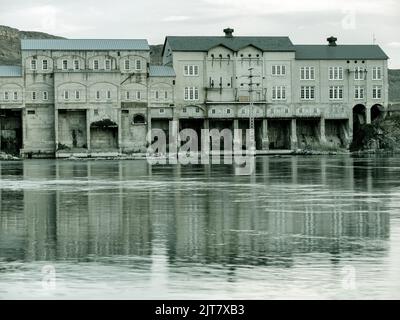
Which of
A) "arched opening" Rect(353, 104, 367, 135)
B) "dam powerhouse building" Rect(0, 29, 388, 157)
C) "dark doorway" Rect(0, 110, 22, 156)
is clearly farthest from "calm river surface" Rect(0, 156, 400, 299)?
"arched opening" Rect(353, 104, 367, 135)

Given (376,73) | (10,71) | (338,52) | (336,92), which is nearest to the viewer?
(10,71)

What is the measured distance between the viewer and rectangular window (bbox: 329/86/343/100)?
110000 mm

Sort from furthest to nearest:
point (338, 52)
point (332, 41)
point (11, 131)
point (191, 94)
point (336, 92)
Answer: point (332, 41)
point (338, 52)
point (336, 92)
point (191, 94)
point (11, 131)

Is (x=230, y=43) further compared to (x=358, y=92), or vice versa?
(x=230, y=43)

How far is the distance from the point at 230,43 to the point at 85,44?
726 inches

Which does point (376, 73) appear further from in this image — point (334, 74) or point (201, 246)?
point (201, 246)

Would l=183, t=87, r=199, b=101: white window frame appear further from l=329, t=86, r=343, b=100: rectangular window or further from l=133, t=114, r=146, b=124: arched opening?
l=329, t=86, r=343, b=100: rectangular window

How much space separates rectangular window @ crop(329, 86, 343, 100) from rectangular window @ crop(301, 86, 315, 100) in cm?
234

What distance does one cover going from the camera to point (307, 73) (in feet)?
362

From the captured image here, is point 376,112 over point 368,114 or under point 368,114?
over

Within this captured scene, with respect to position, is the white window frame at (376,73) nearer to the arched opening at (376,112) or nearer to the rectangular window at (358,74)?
the rectangular window at (358,74)

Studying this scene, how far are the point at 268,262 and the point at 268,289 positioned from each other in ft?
8.90

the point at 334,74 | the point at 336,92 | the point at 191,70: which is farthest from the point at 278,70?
the point at 191,70

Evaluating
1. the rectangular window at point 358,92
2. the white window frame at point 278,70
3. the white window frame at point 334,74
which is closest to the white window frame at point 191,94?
the white window frame at point 278,70
